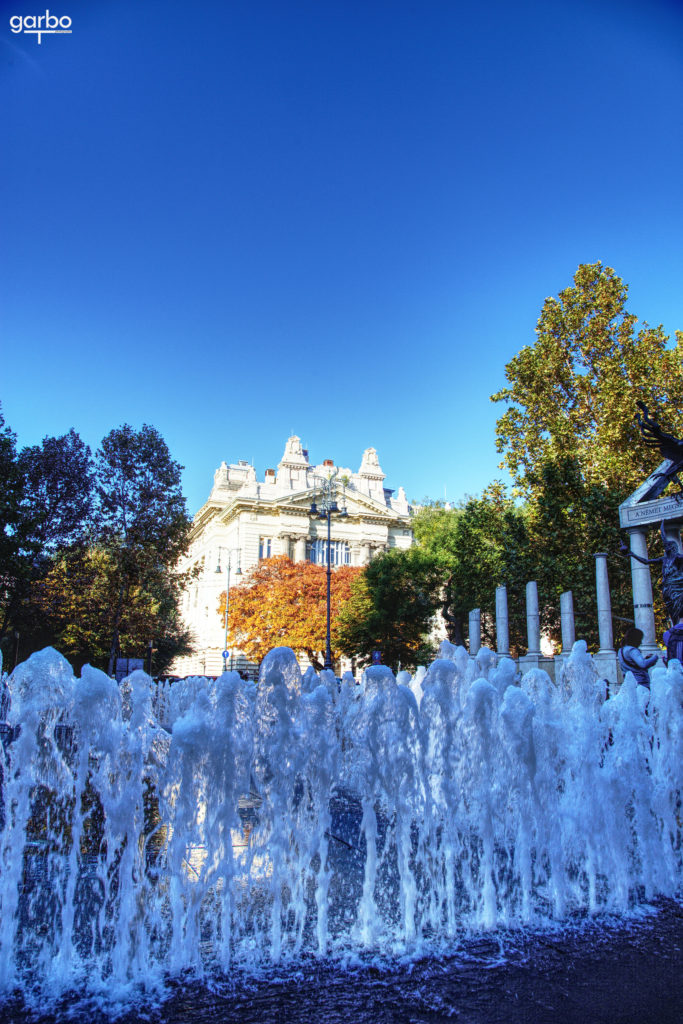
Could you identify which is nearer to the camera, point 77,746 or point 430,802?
point 77,746

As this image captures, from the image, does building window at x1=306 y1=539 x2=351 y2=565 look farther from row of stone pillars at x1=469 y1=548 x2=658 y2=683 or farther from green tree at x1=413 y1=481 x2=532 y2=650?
row of stone pillars at x1=469 y1=548 x2=658 y2=683

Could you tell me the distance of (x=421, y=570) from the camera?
115ft

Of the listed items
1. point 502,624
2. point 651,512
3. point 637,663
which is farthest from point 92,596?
point 637,663

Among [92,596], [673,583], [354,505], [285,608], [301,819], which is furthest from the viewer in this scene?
[354,505]

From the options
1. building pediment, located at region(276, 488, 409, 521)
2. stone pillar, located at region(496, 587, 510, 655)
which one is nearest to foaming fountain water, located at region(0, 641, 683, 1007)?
stone pillar, located at region(496, 587, 510, 655)

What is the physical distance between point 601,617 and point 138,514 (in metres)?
13.8

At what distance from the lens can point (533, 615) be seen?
23.8 metres

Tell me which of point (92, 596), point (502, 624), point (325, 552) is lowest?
point (502, 624)

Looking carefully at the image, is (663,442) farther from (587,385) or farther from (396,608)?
(396,608)

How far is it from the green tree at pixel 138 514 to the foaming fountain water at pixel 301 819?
1619 centimetres

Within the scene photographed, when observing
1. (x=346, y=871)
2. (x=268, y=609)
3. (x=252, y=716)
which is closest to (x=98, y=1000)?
(x=252, y=716)

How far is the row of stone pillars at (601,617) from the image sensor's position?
17812 mm

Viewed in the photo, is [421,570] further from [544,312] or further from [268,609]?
[544,312]

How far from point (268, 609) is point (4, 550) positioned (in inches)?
858
